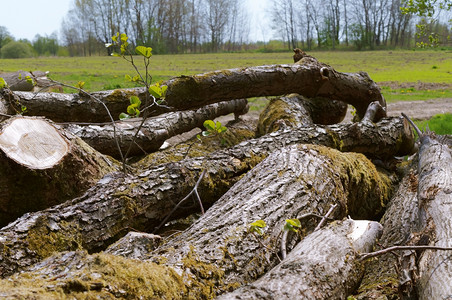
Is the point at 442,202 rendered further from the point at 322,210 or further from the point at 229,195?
the point at 229,195

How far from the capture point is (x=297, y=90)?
5988 millimetres

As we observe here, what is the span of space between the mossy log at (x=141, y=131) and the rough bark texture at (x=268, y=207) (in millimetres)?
1381

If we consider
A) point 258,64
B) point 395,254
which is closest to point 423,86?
point 258,64

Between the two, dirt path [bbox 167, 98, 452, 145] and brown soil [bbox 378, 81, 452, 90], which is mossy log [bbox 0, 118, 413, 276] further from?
brown soil [bbox 378, 81, 452, 90]

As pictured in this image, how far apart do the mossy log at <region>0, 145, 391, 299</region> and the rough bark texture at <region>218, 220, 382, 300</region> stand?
20 centimetres

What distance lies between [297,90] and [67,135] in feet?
11.6

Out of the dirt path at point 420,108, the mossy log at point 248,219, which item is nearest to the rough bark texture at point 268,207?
the mossy log at point 248,219

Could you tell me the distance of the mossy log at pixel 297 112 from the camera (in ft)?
18.4

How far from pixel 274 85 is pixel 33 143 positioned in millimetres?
3319

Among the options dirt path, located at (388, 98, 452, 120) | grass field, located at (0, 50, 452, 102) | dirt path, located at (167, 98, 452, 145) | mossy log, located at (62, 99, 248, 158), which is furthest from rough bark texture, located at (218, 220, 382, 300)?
grass field, located at (0, 50, 452, 102)

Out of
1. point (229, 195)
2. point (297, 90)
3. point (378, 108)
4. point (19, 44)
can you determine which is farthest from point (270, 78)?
point (19, 44)

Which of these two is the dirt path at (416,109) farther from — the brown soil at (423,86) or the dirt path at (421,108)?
the brown soil at (423,86)

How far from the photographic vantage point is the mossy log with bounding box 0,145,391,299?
1.95m

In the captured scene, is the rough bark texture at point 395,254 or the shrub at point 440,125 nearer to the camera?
the rough bark texture at point 395,254
